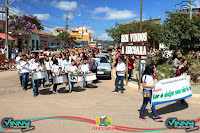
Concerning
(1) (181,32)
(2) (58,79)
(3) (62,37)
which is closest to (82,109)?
(2) (58,79)

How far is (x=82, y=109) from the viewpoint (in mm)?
6535

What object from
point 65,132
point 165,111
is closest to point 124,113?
point 165,111

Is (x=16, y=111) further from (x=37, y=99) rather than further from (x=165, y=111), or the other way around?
(x=165, y=111)

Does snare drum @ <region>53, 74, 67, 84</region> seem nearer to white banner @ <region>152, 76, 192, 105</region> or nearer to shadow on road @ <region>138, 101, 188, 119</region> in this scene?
shadow on road @ <region>138, 101, 188, 119</region>

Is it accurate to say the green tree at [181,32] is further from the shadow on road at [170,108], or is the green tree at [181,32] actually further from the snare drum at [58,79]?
the snare drum at [58,79]

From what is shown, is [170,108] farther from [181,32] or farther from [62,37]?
[62,37]

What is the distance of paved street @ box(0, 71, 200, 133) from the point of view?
5.16m

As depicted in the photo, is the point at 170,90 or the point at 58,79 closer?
the point at 170,90

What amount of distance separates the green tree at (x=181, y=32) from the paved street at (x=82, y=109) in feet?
27.6

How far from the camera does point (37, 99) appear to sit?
7934mm

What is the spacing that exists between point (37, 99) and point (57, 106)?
1468 mm

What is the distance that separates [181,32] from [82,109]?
12.1 metres

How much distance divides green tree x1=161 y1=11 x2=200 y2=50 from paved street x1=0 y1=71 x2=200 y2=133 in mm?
8426

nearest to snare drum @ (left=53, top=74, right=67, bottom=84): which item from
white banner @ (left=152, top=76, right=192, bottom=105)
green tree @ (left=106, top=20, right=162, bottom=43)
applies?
white banner @ (left=152, top=76, right=192, bottom=105)
